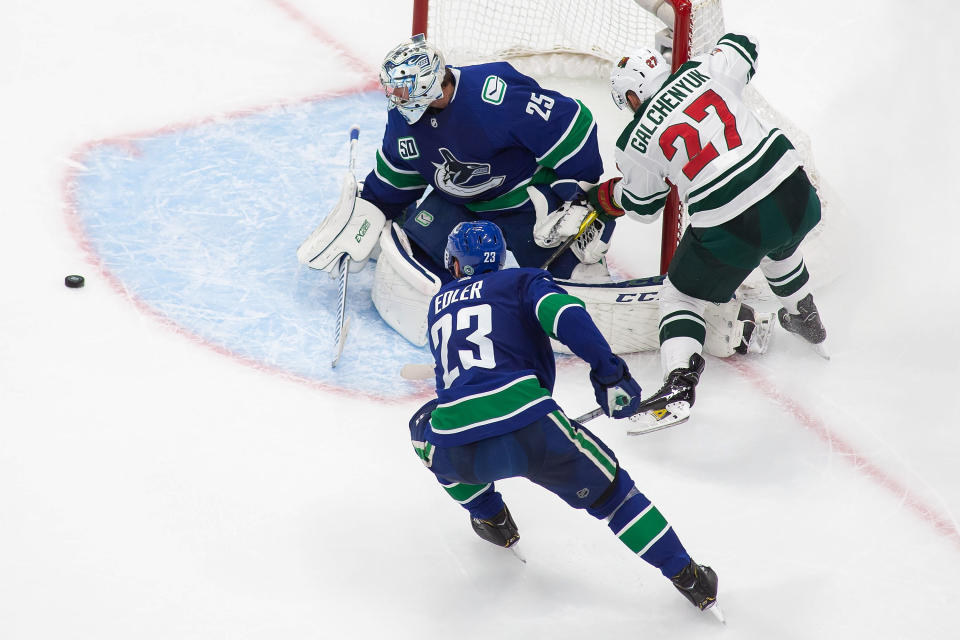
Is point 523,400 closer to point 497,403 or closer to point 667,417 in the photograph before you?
point 497,403

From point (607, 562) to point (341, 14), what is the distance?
3.62 meters

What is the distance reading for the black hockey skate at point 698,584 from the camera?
2.68m

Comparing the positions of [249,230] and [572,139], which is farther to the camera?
[249,230]

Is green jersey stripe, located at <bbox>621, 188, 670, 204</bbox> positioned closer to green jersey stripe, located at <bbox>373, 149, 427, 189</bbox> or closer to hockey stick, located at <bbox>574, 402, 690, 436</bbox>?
hockey stick, located at <bbox>574, 402, 690, 436</bbox>

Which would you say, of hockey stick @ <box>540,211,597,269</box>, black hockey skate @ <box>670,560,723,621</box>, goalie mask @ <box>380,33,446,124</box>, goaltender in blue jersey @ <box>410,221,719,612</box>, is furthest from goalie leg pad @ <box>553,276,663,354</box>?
black hockey skate @ <box>670,560,723,621</box>

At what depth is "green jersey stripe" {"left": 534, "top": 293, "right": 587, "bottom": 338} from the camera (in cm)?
248

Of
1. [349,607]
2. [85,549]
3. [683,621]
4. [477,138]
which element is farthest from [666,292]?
[85,549]

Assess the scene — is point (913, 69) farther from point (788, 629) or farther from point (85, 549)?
point (85, 549)

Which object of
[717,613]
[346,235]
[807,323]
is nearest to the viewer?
[717,613]

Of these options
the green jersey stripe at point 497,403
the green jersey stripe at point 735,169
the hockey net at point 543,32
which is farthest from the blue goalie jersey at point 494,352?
the hockey net at point 543,32

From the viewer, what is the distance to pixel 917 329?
12.2ft

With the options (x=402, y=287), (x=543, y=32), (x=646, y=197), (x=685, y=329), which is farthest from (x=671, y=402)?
(x=543, y=32)

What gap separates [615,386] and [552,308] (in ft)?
0.70

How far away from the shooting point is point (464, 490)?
9.12ft
